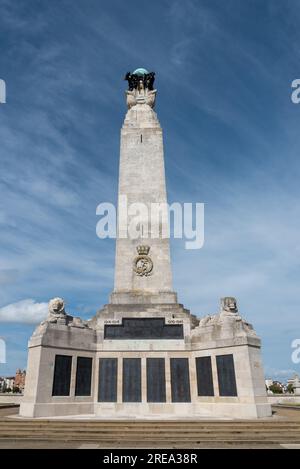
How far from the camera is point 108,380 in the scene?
21.9 metres

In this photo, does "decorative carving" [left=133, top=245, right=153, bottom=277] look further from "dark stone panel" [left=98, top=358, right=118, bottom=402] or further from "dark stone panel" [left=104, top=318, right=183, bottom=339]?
"dark stone panel" [left=98, top=358, right=118, bottom=402]

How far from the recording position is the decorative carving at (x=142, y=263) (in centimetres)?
2638

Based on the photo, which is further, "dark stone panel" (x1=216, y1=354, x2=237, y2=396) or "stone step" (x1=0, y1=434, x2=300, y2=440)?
"dark stone panel" (x1=216, y1=354, x2=237, y2=396)

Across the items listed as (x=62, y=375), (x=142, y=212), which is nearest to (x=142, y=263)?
(x=142, y=212)

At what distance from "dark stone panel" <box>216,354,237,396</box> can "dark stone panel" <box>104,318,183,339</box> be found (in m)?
3.28

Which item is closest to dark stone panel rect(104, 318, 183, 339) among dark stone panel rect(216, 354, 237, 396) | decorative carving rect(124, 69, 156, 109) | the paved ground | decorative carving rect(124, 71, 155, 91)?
dark stone panel rect(216, 354, 237, 396)

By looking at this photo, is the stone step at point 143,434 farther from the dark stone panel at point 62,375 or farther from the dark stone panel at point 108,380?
the dark stone panel at point 108,380

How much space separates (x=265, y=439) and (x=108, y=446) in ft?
19.2

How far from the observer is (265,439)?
12828mm

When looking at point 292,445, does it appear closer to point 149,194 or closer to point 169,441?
point 169,441

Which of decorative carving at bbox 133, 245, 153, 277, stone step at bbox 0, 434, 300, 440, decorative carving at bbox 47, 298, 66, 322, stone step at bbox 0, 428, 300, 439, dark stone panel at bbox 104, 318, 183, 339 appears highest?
decorative carving at bbox 133, 245, 153, 277

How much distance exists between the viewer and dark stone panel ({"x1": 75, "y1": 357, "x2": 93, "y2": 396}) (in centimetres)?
2106

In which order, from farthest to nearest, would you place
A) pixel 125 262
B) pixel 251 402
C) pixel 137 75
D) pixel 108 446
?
pixel 137 75 < pixel 125 262 < pixel 251 402 < pixel 108 446

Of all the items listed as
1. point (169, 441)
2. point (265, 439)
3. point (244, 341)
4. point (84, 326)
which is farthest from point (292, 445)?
point (84, 326)
